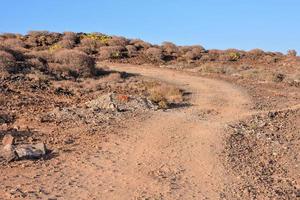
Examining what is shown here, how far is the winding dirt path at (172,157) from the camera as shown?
10.8 metres

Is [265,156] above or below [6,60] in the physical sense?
below

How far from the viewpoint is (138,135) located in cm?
1511

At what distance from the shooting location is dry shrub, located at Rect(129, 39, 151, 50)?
4823cm

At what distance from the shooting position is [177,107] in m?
20.6

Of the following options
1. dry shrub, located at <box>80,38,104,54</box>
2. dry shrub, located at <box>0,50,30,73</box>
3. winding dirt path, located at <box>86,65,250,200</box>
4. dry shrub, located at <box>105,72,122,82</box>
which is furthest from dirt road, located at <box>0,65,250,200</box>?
dry shrub, located at <box>80,38,104,54</box>

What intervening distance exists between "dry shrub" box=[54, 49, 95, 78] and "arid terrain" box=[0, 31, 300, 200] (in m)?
0.06

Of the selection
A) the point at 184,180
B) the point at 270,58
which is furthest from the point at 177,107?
the point at 270,58

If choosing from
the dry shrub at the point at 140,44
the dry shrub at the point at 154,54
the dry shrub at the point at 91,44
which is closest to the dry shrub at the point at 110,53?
the dry shrub at the point at 91,44

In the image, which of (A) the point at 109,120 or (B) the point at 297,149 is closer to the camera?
(B) the point at 297,149

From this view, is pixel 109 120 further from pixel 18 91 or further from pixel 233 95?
pixel 233 95

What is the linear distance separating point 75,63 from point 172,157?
14.9m

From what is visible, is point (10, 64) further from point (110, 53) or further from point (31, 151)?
point (110, 53)

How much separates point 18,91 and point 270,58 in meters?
30.3

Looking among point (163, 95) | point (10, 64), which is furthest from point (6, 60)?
point (163, 95)
